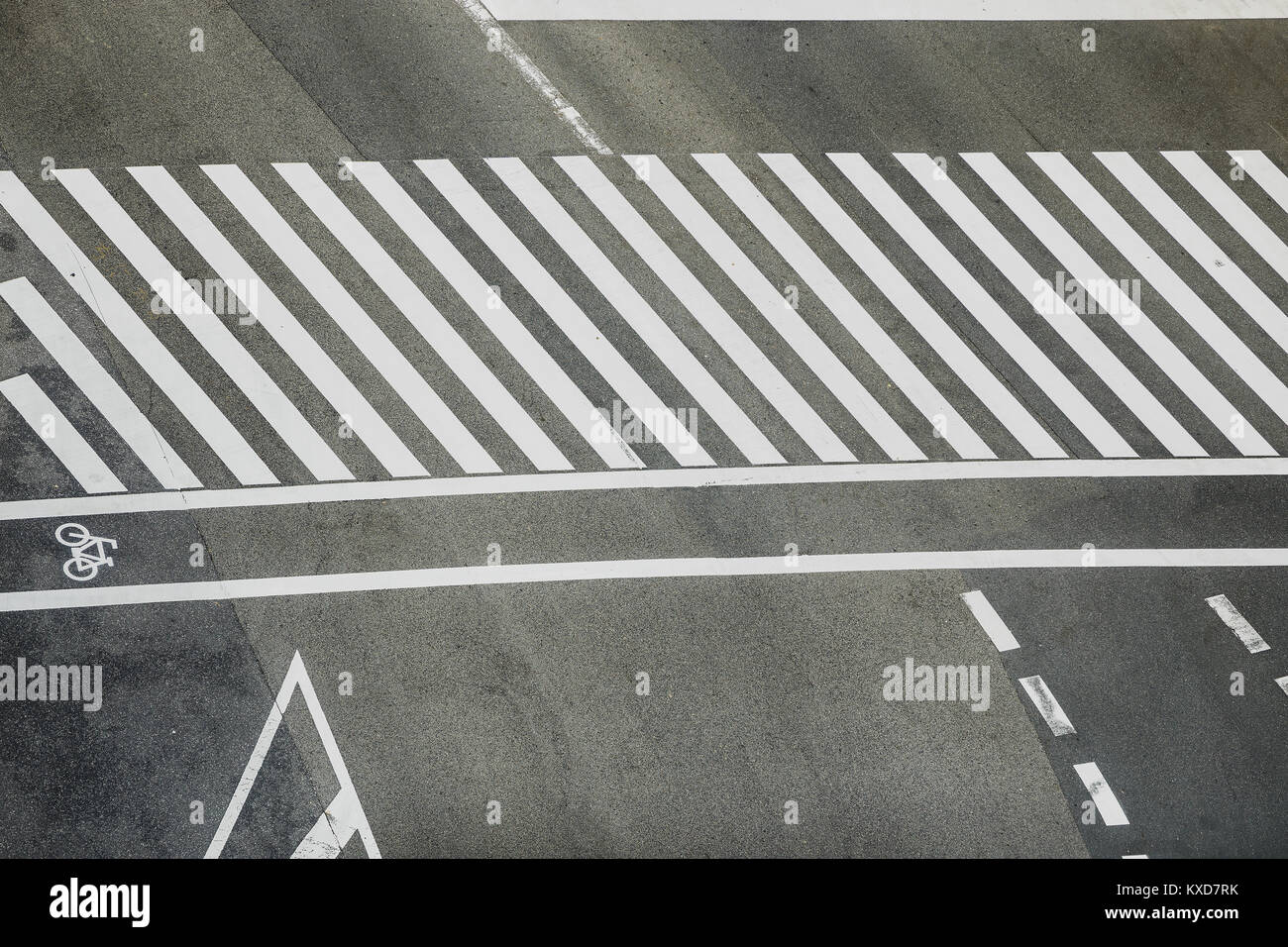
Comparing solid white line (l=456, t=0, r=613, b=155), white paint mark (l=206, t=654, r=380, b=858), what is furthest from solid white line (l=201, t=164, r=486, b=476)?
solid white line (l=456, t=0, r=613, b=155)

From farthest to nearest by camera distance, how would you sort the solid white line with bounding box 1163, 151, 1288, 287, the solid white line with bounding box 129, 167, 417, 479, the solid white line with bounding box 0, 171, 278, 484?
the solid white line with bounding box 1163, 151, 1288, 287 → the solid white line with bounding box 129, 167, 417, 479 → the solid white line with bounding box 0, 171, 278, 484

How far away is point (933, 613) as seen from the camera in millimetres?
11844

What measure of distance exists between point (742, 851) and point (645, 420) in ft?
14.5

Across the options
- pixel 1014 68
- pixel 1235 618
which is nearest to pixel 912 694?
pixel 1235 618

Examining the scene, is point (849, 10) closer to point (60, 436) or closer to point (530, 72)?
point (530, 72)

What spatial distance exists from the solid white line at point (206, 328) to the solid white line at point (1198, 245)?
9.29m

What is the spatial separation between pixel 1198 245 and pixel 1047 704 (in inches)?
220

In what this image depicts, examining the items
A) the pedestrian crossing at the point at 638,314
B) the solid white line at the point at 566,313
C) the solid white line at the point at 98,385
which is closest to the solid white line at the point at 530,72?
the pedestrian crossing at the point at 638,314

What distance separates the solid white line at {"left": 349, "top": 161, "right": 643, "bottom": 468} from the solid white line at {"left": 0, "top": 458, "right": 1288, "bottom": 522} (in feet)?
1.41

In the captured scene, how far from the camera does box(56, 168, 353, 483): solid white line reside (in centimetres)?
1215

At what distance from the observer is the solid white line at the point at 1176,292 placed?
1285 cm

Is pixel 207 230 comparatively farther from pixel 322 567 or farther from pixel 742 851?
pixel 742 851

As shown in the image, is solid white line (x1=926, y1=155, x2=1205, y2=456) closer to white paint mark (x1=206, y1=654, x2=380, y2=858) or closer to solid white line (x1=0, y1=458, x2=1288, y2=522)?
solid white line (x1=0, y1=458, x2=1288, y2=522)

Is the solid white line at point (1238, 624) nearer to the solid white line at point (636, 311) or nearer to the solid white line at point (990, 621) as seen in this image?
the solid white line at point (990, 621)
